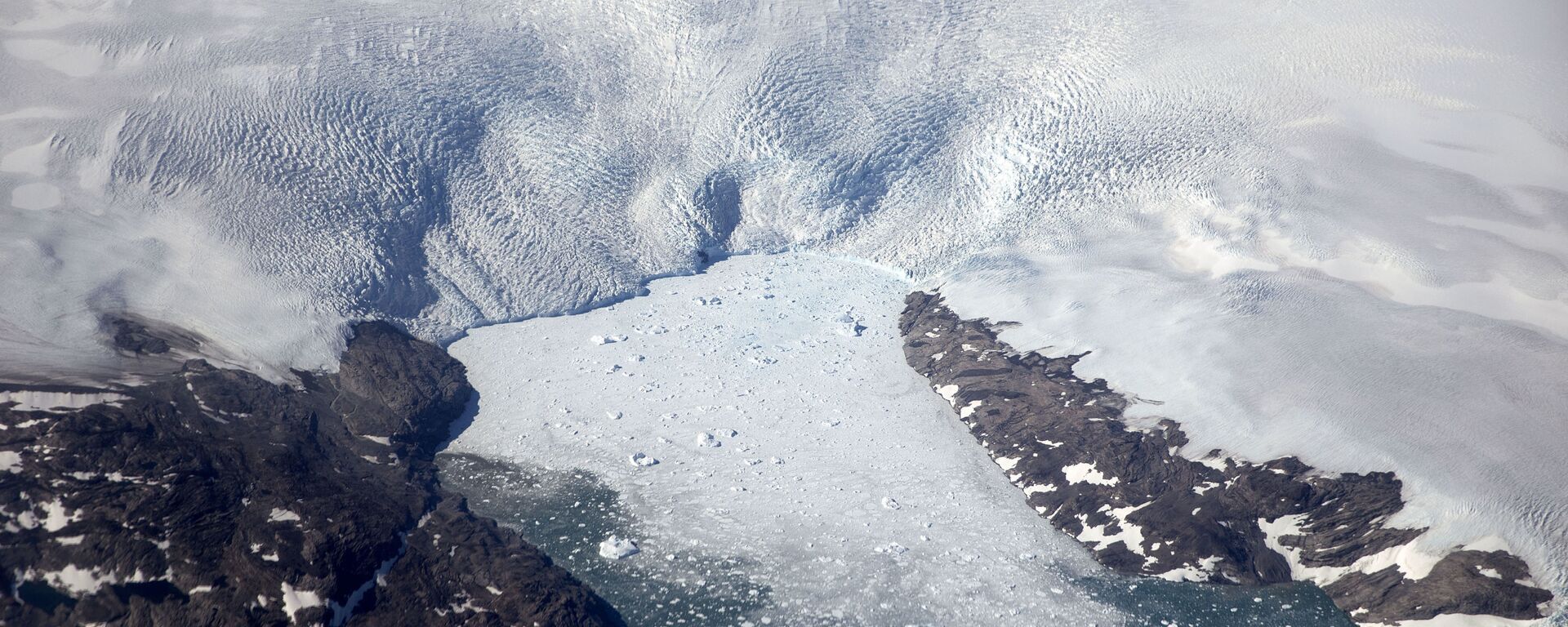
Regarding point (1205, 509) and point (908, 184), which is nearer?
point (1205, 509)

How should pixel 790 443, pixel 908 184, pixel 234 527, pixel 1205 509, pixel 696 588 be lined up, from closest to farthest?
pixel 234 527 → pixel 696 588 → pixel 1205 509 → pixel 790 443 → pixel 908 184

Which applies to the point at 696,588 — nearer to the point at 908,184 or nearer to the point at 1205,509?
the point at 1205,509

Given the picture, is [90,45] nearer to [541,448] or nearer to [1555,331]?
[541,448]

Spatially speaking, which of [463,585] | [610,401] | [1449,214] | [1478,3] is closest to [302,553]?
[463,585]

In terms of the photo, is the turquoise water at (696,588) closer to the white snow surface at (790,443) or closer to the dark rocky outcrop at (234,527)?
the white snow surface at (790,443)

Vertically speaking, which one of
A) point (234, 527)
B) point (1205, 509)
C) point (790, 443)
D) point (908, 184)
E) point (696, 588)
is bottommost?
point (696, 588)

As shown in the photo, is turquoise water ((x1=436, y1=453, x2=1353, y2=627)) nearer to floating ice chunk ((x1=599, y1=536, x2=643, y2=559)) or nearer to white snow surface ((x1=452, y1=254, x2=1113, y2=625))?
floating ice chunk ((x1=599, y1=536, x2=643, y2=559))

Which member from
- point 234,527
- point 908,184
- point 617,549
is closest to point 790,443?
point 617,549
